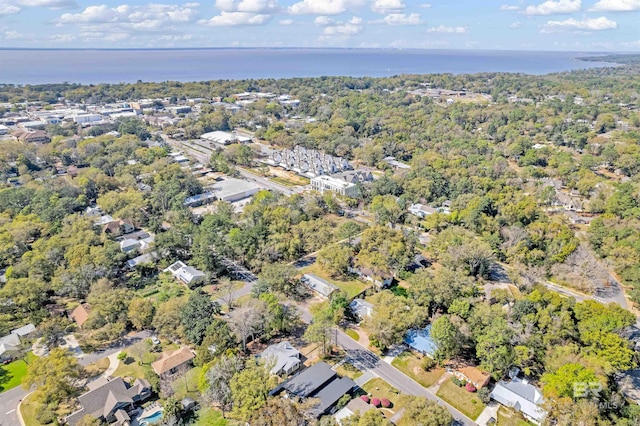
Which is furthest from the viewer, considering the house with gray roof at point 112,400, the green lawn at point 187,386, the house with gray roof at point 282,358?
the house with gray roof at point 282,358

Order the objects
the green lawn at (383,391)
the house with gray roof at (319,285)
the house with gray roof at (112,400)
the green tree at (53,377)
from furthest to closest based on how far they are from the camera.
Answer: the house with gray roof at (319,285) < the green lawn at (383,391) < the green tree at (53,377) < the house with gray roof at (112,400)

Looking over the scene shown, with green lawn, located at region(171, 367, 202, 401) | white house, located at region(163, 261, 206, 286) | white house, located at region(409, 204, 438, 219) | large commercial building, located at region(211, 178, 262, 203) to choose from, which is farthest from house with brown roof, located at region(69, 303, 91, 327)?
white house, located at region(409, 204, 438, 219)

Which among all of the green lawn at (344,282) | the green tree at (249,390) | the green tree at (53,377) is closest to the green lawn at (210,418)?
the green tree at (249,390)

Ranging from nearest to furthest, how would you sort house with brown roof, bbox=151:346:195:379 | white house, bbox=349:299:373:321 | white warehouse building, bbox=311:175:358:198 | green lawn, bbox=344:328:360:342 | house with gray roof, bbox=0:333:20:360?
house with brown roof, bbox=151:346:195:379, house with gray roof, bbox=0:333:20:360, green lawn, bbox=344:328:360:342, white house, bbox=349:299:373:321, white warehouse building, bbox=311:175:358:198

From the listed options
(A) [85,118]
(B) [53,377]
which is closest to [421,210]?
(B) [53,377]

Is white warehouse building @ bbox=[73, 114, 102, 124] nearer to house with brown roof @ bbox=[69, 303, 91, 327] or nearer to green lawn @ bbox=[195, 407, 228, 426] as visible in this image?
house with brown roof @ bbox=[69, 303, 91, 327]

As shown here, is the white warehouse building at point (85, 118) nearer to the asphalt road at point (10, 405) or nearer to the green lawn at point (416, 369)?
the asphalt road at point (10, 405)
